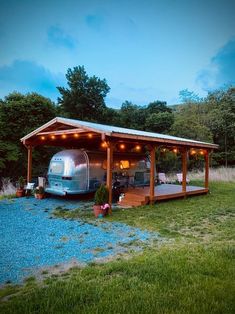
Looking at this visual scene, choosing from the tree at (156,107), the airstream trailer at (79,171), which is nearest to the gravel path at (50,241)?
the airstream trailer at (79,171)

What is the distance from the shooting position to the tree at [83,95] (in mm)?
29734

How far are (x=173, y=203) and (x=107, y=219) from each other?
416 cm

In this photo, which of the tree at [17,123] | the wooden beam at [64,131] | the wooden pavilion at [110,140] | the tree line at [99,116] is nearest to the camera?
the wooden pavilion at [110,140]

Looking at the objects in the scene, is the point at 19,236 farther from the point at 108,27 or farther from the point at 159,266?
the point at 108,27

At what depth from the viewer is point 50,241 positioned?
6.07m

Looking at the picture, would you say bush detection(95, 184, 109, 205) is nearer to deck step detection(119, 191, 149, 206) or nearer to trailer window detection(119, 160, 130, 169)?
deck step detection(119, 191, 149, 206)

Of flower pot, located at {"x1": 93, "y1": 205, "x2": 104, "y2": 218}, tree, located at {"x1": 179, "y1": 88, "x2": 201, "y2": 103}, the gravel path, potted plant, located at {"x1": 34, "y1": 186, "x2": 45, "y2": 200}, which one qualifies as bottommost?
the gravel path

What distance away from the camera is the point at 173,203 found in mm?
11344

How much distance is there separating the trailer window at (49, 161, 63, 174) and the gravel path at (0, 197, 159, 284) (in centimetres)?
249

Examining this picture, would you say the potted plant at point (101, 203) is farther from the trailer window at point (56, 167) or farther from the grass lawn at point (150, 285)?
the trailer window at point (56, 167)

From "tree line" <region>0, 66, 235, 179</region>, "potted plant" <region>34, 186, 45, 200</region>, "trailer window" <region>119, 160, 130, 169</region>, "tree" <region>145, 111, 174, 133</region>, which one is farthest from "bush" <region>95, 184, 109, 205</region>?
"tree" <region>145, 111, 174, 133</region>

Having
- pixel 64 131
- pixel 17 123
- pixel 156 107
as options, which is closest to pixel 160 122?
pixel 156 107

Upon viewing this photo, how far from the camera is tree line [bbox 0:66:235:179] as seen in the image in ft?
65.0

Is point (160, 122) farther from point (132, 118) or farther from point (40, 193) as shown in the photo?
point (40, 193)
